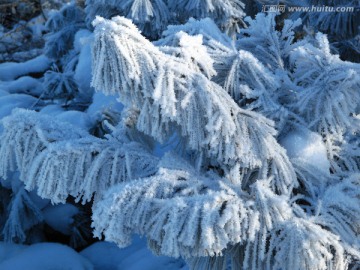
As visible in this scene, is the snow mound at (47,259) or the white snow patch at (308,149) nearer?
the white snow patch at (308,149)

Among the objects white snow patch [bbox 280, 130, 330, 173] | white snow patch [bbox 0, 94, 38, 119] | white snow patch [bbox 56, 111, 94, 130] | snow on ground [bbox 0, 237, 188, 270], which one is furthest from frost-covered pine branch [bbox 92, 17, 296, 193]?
white snow patch [bbox 0, 94, 38, 119]

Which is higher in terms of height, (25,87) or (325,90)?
(325,90)

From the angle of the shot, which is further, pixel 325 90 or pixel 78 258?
pixel 78 258

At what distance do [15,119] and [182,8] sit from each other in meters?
2.19

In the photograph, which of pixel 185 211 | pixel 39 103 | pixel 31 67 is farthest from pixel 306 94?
pixel 31 67

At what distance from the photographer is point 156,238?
125cm

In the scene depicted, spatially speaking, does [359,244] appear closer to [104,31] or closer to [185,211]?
[185,211]

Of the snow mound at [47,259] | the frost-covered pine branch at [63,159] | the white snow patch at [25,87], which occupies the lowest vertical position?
the snow mound at [47,259]

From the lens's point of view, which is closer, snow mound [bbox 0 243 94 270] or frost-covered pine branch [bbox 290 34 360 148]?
frost-covered pine branch [bbox 290 34 360 148]

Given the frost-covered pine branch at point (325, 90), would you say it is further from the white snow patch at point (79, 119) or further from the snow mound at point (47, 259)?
the snow mound at point (47, 259)

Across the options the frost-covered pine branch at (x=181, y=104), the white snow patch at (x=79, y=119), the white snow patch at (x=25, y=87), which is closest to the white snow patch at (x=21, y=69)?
the white snow patch at (x=25, y=87)

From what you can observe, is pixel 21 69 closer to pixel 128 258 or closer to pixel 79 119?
pixel 79 119

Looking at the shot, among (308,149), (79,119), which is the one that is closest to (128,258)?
(79,119)

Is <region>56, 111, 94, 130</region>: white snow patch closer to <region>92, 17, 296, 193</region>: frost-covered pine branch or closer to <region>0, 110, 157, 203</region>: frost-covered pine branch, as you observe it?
<region>0, 110, 157, 203</region>: frost-covered pine branch
